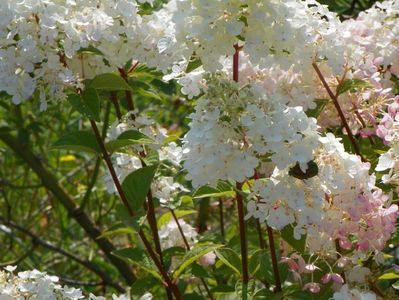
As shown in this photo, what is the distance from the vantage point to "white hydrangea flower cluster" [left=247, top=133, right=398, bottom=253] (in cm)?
150

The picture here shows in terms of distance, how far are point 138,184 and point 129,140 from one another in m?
0.10

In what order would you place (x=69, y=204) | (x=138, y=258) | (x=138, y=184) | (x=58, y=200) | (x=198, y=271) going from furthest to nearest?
1. (x=58, y=200)
2. (x=69, y=204)
3. (x=198, y=271)
4. (x=138, y=258)
5. (x=138, y=184)

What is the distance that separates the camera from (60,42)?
169 centimetres

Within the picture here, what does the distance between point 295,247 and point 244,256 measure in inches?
4.5

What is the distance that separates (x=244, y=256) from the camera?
5.68 ft

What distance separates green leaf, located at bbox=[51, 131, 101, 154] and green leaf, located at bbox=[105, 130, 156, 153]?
4 centimetres

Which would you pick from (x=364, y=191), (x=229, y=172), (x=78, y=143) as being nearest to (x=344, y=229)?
(x=364, y=191)

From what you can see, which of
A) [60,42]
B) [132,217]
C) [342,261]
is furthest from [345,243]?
[60,42]

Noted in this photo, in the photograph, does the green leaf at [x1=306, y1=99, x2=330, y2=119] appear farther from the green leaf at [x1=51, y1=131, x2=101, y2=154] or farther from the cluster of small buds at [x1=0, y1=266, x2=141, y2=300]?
the cluster of small buds at [x1=0, y1=266, x2=141, y2=300]

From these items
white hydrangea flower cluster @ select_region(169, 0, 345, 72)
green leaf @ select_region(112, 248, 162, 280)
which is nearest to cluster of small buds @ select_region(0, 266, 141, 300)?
green leaf @ select_region(112, 248, 162, 280)

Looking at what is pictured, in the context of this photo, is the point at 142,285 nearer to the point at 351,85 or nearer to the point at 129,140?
the point at 129,140

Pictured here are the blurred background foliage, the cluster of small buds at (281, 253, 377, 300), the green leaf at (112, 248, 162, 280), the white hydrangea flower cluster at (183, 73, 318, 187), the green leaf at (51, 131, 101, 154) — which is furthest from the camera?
the blurred background foliage

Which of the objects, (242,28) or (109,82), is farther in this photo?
(109,82)

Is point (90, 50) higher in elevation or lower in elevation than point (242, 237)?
higher
